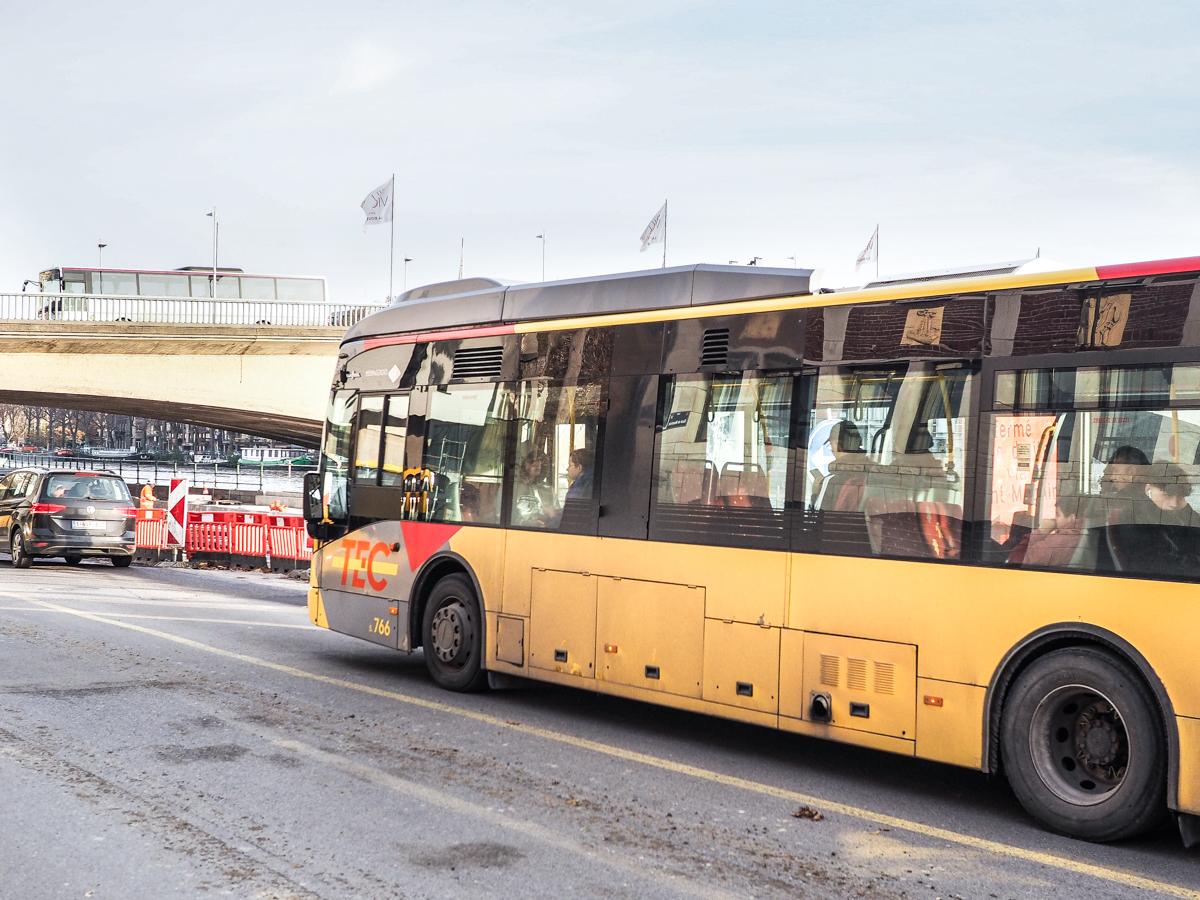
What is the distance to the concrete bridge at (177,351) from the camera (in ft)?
139

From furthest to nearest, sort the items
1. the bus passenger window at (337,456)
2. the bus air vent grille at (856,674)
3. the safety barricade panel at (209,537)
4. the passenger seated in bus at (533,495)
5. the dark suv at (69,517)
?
the safety barricade panel at (209,537) → the dark suv at (69,517) → the bus passenger window at (337,456) → the passenger seated in bus at (533,495) → the bus air vent grille at (856,674)

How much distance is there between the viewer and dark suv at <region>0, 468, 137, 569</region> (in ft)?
73.4

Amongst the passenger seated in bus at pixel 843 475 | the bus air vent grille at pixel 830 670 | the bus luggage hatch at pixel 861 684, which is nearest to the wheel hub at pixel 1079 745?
the bus luggage hatch at pixel 861 684

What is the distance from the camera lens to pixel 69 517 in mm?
22469

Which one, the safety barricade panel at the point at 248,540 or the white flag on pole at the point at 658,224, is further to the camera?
the white flag on pole at the point at 658,224

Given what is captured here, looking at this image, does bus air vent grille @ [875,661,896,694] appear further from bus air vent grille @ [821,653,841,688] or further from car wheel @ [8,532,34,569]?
car wheel @ [8,532,34,569]

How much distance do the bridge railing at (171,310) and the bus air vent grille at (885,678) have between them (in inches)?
1459

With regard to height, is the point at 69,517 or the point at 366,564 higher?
the point at 366,564

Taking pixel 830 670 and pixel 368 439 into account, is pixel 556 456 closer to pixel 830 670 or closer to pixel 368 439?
pixel 368 439

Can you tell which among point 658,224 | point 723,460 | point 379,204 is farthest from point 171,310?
point 723,460

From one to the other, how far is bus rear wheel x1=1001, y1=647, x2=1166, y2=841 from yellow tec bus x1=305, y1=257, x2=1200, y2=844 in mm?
12

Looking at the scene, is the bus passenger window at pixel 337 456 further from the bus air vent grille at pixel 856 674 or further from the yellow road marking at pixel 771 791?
the bus air vent grille at pixel 856 674

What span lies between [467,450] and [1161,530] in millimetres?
5629

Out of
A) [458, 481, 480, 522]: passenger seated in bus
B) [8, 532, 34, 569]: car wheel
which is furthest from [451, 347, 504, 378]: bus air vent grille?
[8, 532, 34, 569]: car wheel
